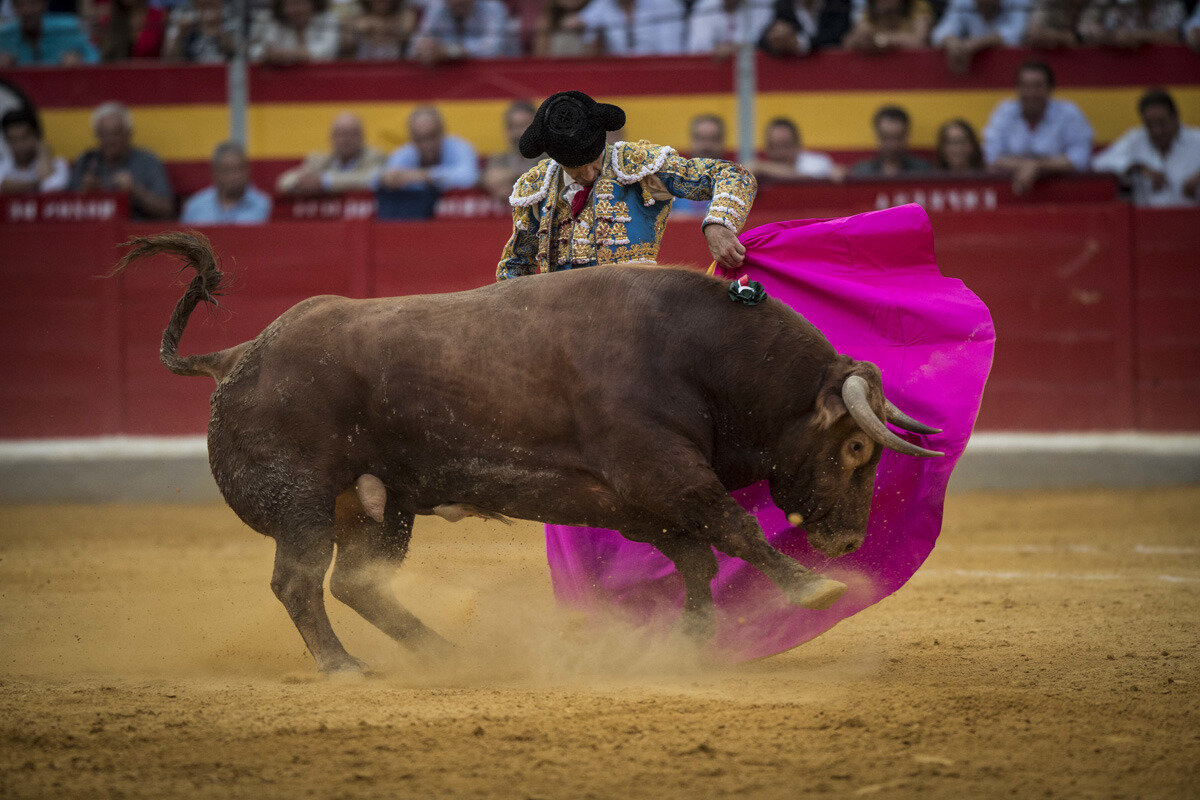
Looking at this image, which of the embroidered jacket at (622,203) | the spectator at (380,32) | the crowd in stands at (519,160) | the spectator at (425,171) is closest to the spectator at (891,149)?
the crowd in stands at (519,160)

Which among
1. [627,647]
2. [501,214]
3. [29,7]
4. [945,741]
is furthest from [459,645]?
[29,7]

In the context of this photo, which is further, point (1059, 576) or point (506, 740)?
point (1059, 576)

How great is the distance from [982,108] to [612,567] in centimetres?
495

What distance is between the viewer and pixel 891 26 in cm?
770

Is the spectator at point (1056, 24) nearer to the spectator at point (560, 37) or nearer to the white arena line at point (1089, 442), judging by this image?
the white arena line at point (1089, 442)

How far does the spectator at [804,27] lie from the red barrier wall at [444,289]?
122 centimetres

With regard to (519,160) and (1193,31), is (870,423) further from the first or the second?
(1193,31)

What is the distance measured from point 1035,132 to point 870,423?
487 cm

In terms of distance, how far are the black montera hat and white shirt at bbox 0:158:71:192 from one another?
5241 millimetres

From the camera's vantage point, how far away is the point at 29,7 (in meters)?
8.30

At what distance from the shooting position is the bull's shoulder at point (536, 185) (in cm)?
358

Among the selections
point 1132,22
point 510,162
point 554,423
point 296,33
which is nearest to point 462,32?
point 296,33

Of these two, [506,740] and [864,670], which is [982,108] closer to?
[864,670]

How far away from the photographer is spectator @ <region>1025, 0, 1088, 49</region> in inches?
293
